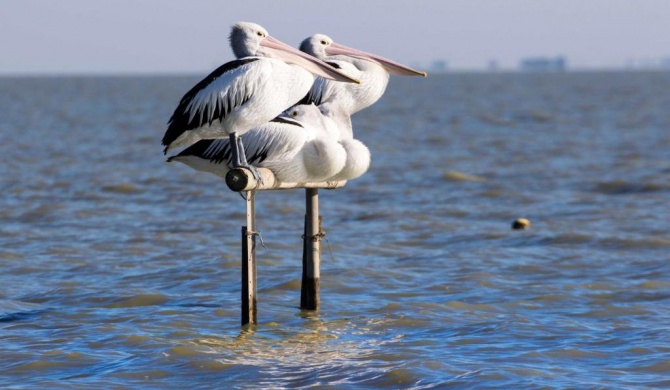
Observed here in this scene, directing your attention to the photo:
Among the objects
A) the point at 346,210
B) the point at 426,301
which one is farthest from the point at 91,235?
the point at 426,301

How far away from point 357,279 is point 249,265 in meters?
2.51

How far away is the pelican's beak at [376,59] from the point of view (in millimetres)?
7559

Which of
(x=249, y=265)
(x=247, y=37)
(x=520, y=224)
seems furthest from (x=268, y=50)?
(x=520, y=224)

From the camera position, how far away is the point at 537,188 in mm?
16266

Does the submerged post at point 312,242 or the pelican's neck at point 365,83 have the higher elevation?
the pelican's neck at point 365,83

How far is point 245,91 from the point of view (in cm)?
677

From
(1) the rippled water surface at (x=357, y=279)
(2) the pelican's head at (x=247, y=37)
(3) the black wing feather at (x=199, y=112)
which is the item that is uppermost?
(2) the pelican's head at (x=247, y=37)

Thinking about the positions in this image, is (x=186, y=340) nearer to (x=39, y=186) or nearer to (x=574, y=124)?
(x=39, y=186)

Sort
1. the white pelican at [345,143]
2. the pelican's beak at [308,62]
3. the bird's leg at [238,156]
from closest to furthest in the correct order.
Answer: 1. the bird's leg at [238,156]
2. the pelican's beak at [308,62]
3. the white pelican at [345,143]

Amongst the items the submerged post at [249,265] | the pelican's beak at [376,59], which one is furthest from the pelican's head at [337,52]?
the submerged post at [249,265]

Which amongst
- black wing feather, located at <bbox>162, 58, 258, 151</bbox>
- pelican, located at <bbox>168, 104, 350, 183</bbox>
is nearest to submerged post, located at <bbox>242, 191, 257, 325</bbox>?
pelican, located at <bbox>168, 104, 350, 183</bbox>

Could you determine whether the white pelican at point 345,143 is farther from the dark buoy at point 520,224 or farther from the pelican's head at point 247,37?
the dark buoy at point 520,224

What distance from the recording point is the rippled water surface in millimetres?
6738

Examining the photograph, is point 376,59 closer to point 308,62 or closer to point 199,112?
point 308,62
